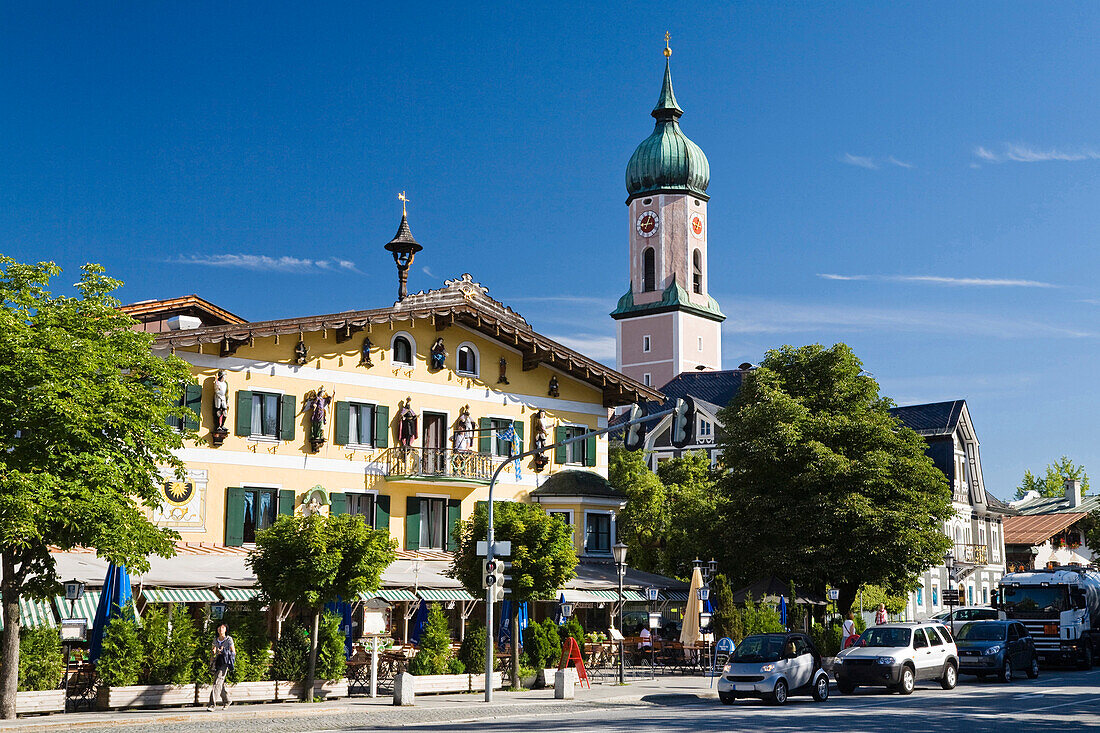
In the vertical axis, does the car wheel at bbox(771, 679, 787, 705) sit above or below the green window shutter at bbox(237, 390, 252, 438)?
below

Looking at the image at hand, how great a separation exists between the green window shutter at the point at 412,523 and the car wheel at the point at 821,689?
15.4 m

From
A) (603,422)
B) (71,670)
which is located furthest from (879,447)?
(71,670)

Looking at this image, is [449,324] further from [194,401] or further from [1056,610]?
[1056,610]

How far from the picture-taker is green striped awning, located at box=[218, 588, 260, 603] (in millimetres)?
30703

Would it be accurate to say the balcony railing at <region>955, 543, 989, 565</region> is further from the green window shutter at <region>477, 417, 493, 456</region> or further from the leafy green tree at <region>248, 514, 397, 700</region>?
the leafy green tree at <region>248, 514, 397, 700</region>

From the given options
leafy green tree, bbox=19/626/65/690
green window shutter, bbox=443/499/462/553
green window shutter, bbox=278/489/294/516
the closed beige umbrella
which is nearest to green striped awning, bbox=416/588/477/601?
green window shutter, bbox=443/499/462/553

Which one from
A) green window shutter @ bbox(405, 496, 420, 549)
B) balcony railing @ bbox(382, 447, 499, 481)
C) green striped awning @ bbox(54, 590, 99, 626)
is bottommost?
green striped awning @ bbox(54, 590, 99, 626)

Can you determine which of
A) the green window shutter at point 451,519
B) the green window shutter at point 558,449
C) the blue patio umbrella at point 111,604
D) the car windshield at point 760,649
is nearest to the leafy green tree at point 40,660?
the blue patio umbrella at point 111,604

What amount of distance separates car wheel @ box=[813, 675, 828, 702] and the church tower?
3143 inches

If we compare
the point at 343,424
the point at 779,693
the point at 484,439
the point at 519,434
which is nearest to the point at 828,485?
the point at 519,434

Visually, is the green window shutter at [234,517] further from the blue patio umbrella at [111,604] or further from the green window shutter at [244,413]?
the blue patio umbrella at [111,604]

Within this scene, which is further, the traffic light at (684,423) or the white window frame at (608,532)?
the white window frame at (608,532)

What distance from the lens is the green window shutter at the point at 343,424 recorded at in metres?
38.7

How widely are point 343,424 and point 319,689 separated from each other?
11.8 m
